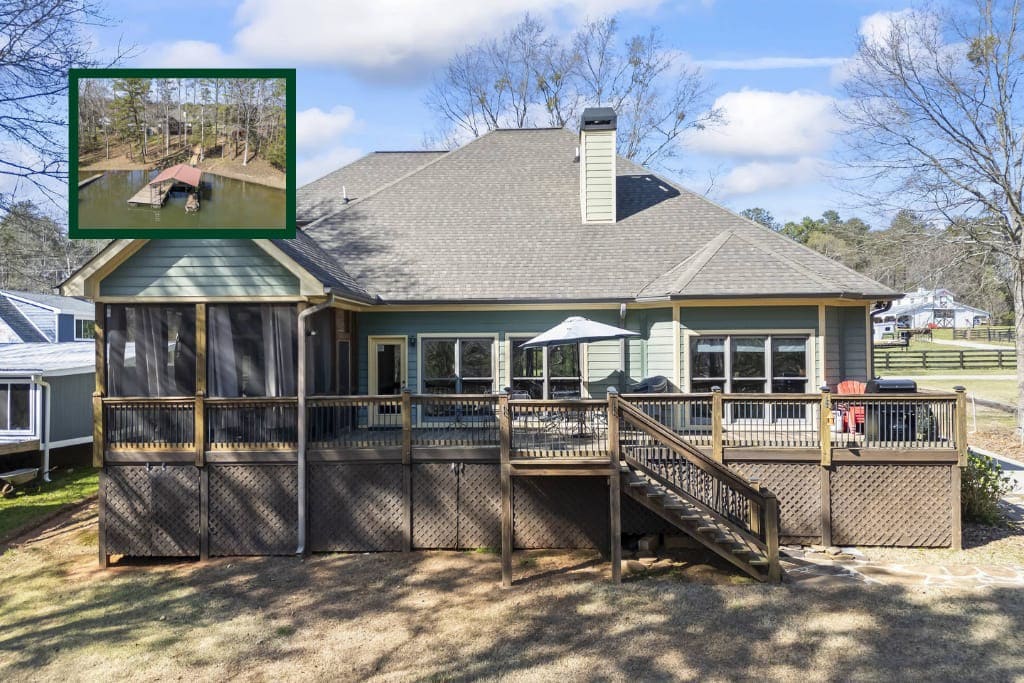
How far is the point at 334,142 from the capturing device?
21000mm

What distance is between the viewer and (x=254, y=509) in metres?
10.1

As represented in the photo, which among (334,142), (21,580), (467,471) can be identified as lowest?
(21,580)

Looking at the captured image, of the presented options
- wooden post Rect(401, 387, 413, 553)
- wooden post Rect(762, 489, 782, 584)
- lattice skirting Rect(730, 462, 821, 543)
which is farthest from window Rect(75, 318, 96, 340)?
wooden post Rect(762, 489, 782, 584)

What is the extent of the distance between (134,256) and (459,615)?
7456mm

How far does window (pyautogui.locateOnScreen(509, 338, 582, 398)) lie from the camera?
13.0m

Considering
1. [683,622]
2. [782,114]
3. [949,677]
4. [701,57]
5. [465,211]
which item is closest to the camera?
[949,677]

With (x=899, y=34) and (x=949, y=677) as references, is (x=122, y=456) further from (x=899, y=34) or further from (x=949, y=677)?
(x=899, y=34)

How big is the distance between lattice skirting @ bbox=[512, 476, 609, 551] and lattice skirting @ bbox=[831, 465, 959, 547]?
3677 millimetres

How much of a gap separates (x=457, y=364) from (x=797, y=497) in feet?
21.8

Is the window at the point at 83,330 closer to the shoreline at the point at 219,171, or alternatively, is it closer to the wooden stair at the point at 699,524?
the shoreline at the point at 219,171

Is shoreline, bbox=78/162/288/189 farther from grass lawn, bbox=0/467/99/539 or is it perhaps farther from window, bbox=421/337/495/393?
grass lawn, bbox=0/467/99/539

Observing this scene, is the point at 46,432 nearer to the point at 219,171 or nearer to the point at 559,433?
the point at 219,171

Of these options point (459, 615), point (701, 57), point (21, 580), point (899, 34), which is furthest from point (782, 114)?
point (21, 580)

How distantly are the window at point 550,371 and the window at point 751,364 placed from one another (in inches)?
93.1
